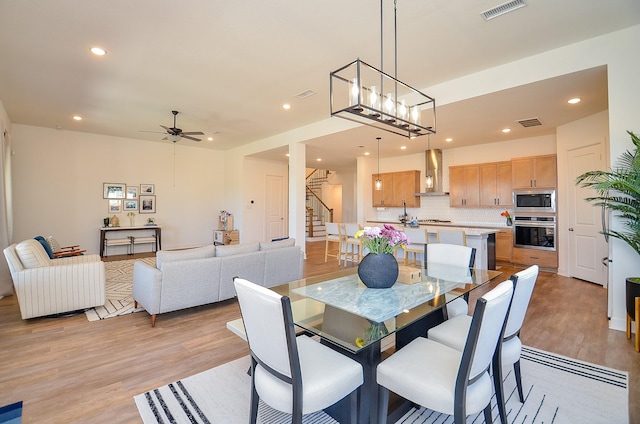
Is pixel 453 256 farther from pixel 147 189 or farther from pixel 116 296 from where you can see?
pixel 147 189

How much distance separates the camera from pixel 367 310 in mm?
1824

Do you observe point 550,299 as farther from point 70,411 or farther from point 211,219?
point 211,219

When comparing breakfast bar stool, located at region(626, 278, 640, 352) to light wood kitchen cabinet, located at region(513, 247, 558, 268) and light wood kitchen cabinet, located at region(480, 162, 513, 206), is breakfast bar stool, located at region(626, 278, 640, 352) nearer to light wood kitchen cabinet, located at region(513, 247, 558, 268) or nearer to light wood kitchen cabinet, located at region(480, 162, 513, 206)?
light wood kitchen cabinet, located at region(513, 247, 558, 268)

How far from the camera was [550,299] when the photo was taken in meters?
4.17

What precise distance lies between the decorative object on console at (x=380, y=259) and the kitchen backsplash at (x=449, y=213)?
5.76 metres

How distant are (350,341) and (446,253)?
2.02m

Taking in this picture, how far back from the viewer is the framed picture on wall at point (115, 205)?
782cm

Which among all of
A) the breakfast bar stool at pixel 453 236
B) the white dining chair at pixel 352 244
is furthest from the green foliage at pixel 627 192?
the white dining chair at pixel 352 244

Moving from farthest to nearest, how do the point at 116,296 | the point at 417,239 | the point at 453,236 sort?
the point at 417,239 < the point at 453,236 < the point at 116,296

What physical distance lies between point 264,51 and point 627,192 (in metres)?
4.04

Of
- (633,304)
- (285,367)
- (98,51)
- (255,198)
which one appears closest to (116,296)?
(98,51)

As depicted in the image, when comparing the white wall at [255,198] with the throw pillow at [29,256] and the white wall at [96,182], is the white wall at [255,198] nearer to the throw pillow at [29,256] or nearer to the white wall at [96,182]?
the white wall at [96,182]

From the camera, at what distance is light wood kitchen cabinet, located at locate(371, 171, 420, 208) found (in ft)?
26.7

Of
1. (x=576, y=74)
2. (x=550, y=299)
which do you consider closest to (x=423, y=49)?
(x=576, y=74)
